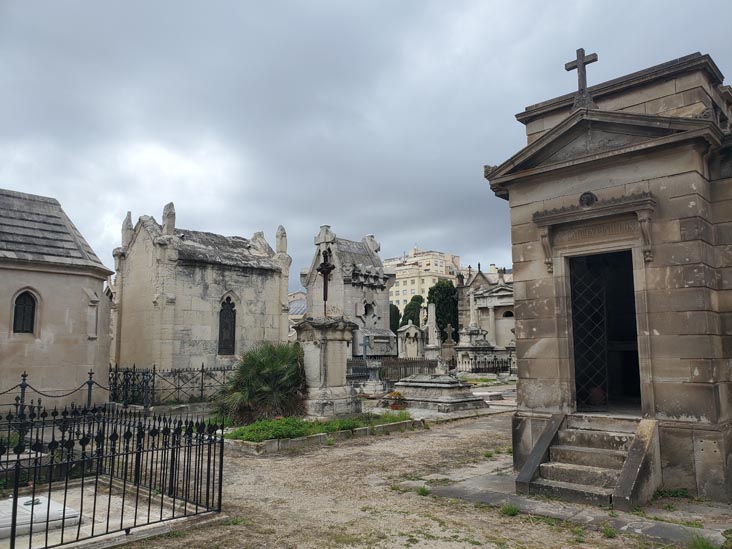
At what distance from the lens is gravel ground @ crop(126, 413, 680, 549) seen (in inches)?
237

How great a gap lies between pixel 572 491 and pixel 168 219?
1857 centimetres

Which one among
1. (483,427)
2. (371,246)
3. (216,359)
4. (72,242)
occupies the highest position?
(371,246)

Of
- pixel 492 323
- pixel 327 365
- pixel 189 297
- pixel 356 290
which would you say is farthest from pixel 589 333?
pixel 492 323

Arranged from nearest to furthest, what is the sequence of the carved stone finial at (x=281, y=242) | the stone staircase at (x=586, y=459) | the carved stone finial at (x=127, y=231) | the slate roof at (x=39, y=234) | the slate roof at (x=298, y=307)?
the stone staircase at (x=586, y=459) → the slate roof at (x=39, y=234) → the carved stone finial at (x=127, y=231) → the carved stone finial at (x=281, y=242) → the slate roof at (x=298, y=307)

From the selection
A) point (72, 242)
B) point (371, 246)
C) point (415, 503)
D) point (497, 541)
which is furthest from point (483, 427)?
point (371, 246)

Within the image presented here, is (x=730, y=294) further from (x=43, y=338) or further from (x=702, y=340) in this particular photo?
(x=43, y=338)

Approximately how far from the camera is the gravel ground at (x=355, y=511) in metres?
6.03

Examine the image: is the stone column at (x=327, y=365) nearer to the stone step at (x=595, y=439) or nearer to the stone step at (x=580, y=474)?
the stone step at (x=595, y=439)

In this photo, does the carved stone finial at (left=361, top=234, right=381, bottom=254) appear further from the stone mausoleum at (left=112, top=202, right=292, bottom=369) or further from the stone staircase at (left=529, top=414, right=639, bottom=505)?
the stone staircase at (left=529, top=414, right=639, bottom=505)

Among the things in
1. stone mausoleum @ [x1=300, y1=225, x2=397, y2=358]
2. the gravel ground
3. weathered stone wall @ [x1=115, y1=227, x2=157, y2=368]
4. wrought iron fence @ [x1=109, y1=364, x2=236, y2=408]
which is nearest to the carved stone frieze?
the gravel ground

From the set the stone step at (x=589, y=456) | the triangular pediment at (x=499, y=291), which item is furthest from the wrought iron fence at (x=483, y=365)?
the stone step at (x=589, y=456)

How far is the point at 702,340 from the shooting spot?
7.66 meters

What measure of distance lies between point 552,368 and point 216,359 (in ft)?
53.4

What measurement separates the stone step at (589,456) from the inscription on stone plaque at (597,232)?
3.10 metres
